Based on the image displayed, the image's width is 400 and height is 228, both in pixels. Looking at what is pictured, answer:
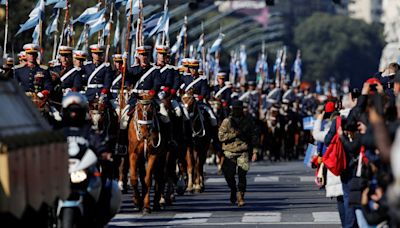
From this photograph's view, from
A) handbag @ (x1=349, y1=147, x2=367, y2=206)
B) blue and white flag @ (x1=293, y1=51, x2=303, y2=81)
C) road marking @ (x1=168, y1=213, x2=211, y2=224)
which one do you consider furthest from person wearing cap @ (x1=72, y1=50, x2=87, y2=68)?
blue and white flag @ (x1=293, y1=51, x2=303, y2=81)

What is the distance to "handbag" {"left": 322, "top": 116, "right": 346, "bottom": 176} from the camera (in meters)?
19.2

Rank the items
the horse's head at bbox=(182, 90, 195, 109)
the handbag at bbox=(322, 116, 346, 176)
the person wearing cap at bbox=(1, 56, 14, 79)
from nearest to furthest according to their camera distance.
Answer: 1. the handbag at bbox=(322, 116, 346, 176)
2. the person wearing cap at bbox=(1, 56, 14, 79)
3. the horse's head at bbox=(182, 90, 195, 109)

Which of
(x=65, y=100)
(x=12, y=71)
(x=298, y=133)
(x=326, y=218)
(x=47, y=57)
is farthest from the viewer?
(x=47, y=57)

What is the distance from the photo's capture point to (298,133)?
2212 inches

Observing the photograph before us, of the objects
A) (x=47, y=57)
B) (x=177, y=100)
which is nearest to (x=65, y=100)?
(x=177, y=100)

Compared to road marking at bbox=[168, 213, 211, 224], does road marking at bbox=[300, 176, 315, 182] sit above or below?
below

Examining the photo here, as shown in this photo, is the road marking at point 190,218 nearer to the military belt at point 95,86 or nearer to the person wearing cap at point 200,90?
the military belt at point 95,86

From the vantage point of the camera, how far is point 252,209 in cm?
2703

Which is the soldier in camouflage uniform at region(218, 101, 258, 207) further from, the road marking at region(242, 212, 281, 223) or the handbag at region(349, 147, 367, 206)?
the handbag at region(349, 147, 367, 206)

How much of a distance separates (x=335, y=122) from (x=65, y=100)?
3.61 metres

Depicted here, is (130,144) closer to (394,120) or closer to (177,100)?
(177,100)

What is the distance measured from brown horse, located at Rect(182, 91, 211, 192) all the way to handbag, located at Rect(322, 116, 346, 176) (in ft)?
40.3

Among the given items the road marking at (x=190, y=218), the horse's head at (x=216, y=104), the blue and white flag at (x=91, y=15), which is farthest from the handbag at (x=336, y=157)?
the horse's head at (x=216, y=104)

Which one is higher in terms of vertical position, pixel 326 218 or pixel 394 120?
pixel 394 120
